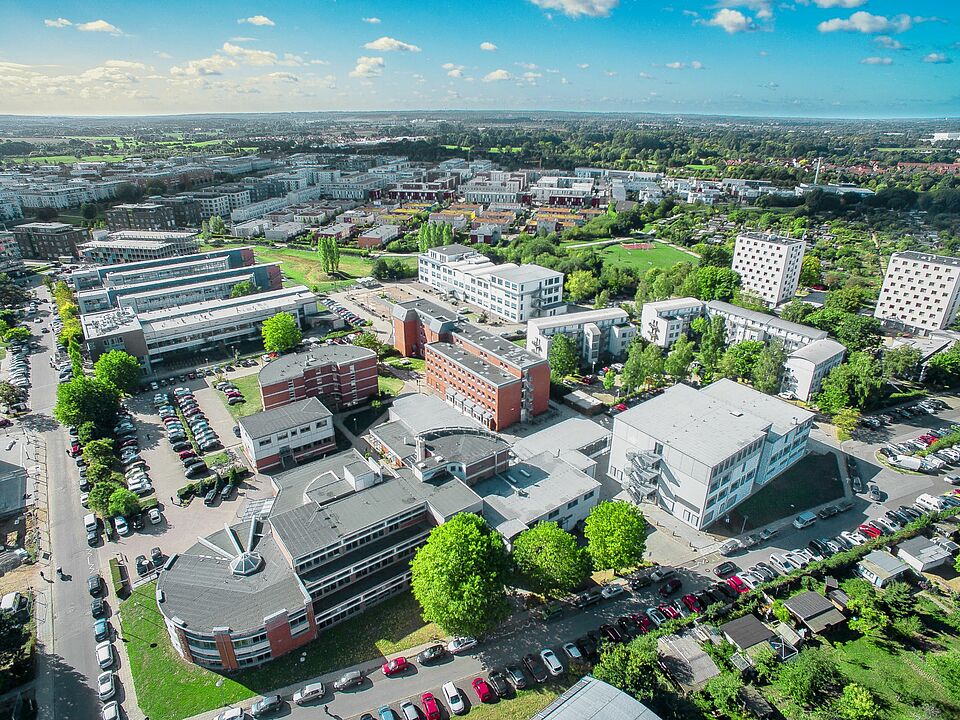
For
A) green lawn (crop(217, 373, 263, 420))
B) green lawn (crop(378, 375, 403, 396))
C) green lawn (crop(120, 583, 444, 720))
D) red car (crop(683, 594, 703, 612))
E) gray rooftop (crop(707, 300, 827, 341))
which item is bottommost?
green lawn (crop(120, 583, 444, 720))

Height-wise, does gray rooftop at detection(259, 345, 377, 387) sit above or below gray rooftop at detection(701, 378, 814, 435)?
above

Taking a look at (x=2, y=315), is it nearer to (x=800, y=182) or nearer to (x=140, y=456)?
(x=140, y=456)

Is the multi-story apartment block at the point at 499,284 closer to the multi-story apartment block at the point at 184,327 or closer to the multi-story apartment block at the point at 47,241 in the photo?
the multi-story apartment block at the point at 184,327

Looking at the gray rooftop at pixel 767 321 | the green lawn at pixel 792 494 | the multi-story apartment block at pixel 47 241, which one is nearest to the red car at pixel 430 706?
the green lawn at pixel 792 494

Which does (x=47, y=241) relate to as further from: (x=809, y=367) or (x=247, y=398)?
(x=809, y=367)

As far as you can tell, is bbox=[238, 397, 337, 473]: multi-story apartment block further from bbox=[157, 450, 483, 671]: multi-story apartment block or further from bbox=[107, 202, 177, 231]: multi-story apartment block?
bbox=[107, 202, 177, 231]: multi-story apartment block

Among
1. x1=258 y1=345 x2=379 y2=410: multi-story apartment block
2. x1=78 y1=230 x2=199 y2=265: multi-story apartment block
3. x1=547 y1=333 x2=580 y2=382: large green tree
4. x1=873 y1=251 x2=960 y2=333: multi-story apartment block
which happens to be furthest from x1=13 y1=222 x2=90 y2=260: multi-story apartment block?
x1=873 y1=251 x2=960 y2=333: multi-story apartment block

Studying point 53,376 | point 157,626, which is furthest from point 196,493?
point 53,376
